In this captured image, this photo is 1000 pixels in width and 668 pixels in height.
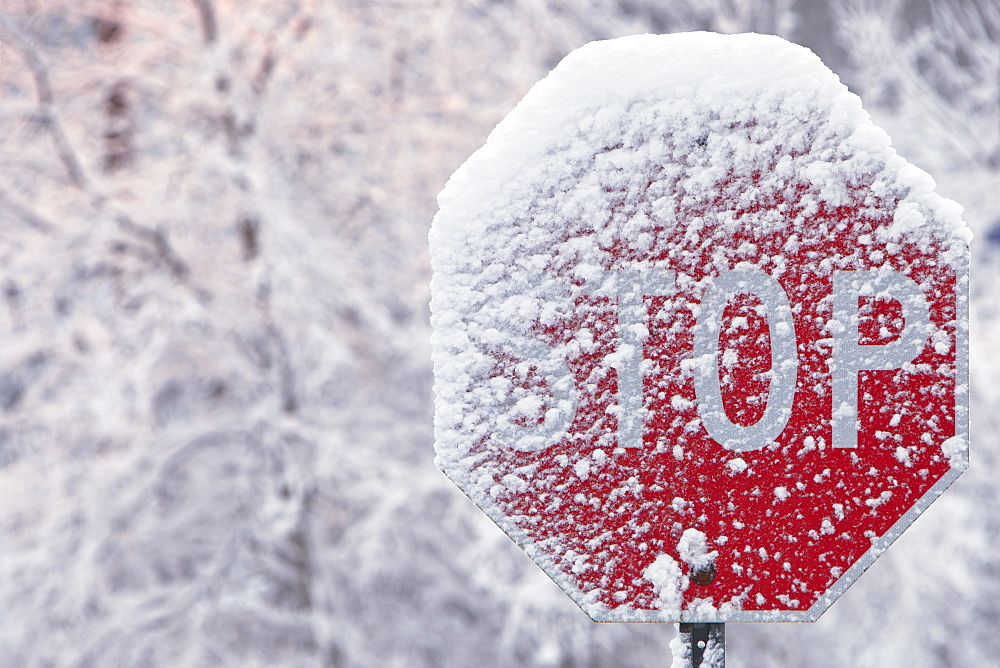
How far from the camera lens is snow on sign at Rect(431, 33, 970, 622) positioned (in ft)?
2.41

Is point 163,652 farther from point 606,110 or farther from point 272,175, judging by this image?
point 606,110

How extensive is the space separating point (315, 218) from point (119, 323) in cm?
130

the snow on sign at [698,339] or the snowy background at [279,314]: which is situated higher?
the snow on sign at [698,339]

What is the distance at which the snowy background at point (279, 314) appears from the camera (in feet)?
14.0

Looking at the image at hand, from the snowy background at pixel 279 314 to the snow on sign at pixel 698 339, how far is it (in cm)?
325

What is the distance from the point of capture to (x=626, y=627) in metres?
5.20

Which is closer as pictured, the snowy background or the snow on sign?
the snow on sign

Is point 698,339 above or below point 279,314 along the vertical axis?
above

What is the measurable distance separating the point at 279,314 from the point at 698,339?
12.8 ft

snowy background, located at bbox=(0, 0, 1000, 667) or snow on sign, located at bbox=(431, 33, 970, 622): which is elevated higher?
snow on sign, located at bbox=(431, 33, 970, 622)

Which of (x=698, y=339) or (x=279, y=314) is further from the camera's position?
(x=279, y=314)

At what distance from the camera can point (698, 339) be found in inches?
29.3

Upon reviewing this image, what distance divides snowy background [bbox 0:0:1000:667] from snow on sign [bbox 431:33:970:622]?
325 centimetres

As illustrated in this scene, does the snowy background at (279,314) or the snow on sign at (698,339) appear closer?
the snow on sign at (698,339)
